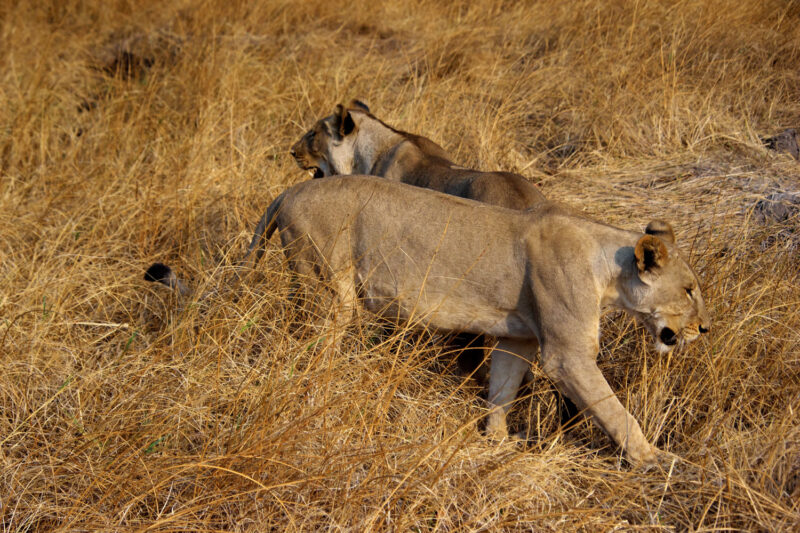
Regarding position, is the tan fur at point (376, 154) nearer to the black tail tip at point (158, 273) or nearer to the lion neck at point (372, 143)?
the lion neck at point (372, 143)

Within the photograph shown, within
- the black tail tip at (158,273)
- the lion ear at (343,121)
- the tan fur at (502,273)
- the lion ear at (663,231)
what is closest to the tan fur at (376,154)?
the lion ear at (343,121)

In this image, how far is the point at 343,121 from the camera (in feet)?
19.5

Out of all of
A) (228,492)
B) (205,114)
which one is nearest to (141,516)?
(228,492)

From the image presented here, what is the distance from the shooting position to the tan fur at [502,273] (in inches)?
139

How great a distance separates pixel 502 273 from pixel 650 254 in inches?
26.0

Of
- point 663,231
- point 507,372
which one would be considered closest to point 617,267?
point 663,231

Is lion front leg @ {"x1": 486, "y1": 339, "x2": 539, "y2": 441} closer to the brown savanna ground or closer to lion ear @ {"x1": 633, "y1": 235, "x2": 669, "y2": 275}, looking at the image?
the brown savanna ground

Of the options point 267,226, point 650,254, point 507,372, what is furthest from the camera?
point 267,226

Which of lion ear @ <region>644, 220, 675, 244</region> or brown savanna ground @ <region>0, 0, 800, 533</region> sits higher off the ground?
lion ear @ <region>644, 220, 675, 244</region>

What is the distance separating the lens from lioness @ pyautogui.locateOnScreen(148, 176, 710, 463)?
3.52 m

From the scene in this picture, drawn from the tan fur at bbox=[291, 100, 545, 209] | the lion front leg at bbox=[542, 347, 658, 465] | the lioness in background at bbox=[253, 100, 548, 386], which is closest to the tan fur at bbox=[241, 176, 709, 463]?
the lion front leg at bbox=[542, 347, 658, 465]

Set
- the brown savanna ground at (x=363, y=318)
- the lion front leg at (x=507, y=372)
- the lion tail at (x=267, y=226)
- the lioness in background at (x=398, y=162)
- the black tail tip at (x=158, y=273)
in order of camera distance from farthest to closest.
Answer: the lioness in background at (x=398, y=162) → the black tail tip at (x=158, y=273) → the lion tail at (x=267, y=226) → the lion front leg at (x=507, y=372) → the brown savanna ground at (x=363, y=318)

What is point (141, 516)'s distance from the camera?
9.45 feet

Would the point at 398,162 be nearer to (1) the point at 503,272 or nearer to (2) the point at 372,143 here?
(2) the point at 372,143
